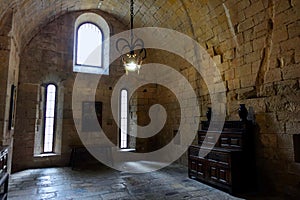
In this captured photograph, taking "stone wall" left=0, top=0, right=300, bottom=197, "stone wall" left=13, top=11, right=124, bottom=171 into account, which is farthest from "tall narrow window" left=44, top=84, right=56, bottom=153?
"stone wall" left=0, top=0, right=300, bottom=197

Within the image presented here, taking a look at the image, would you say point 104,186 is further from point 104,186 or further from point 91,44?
point 91,44

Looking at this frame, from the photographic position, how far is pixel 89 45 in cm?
571

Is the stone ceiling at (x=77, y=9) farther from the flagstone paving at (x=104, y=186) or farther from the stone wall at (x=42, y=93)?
the flagstone paving at (x=104, y=186)

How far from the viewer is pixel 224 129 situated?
3.59 metres

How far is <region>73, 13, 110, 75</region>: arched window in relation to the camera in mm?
5520

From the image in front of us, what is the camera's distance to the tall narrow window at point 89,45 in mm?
5575

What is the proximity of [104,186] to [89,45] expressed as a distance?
12.5 feet

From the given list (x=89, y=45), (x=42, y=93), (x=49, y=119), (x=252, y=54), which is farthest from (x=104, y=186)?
(x=89, y=45)

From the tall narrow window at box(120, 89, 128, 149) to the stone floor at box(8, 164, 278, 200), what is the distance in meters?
1.53

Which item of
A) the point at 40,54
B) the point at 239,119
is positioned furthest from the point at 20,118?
the point at 239,119

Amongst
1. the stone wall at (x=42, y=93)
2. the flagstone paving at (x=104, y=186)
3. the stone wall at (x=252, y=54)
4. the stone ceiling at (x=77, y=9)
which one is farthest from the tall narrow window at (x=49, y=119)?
the stone ceiling at (x=77, y=9)

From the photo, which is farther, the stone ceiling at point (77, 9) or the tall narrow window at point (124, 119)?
the tall narrow window at point (124, 119)

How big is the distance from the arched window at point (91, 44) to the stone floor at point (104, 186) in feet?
8.56

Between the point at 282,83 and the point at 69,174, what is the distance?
3.93 metres
